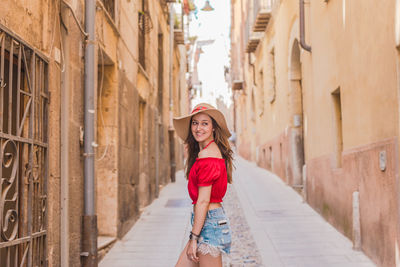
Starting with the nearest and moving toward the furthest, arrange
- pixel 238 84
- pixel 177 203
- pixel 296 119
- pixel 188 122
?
1. pixel 188 122
2. pixel 177 203
3. pixel 296 119
4. pixel 238 84

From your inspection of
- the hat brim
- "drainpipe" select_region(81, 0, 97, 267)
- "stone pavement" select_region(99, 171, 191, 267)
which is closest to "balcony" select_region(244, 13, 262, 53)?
"stone pavement" select_region(99, 171, 191, 267)

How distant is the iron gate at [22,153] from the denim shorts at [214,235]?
55.1 inches

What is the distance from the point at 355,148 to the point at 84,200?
3.66 meters

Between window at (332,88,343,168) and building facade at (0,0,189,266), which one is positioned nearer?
building facade at (0,0,189,266)

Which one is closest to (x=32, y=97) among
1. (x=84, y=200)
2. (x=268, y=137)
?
(x=84, y=200)

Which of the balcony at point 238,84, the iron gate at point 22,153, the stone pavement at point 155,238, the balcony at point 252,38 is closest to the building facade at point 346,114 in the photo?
the stone pavement at point 155,238

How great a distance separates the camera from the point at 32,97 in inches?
159

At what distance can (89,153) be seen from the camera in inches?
222

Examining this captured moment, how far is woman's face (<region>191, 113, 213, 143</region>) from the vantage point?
329 cm

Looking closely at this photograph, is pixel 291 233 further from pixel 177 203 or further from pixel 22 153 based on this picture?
pixel 22 153

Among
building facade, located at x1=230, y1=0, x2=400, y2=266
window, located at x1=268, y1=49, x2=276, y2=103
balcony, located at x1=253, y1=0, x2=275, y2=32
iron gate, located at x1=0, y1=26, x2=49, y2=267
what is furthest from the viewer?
window, located at x1=268, y1=49, x2=276, y2=103

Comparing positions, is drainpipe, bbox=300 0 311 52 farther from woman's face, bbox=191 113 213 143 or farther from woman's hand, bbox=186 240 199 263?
woman's hand, bbox=186 240 199 263

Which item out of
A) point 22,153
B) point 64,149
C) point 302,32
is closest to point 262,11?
point 302,32

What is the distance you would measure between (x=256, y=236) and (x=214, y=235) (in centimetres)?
475
